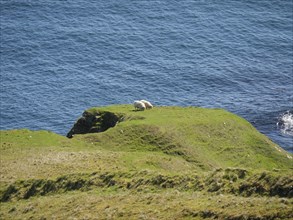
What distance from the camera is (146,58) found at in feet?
402

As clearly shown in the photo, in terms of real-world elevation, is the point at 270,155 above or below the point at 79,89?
above

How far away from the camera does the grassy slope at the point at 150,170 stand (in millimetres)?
46312

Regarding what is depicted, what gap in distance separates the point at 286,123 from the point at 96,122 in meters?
35.0

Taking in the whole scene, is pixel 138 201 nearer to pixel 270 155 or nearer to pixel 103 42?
pixel 270 155

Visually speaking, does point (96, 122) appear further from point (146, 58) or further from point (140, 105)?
point (146, 58)

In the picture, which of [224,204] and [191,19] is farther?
[191,19]

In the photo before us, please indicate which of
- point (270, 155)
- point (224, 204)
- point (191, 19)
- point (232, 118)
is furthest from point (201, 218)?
point (191, 19)

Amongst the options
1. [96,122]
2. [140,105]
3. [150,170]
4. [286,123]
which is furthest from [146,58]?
[150,170]

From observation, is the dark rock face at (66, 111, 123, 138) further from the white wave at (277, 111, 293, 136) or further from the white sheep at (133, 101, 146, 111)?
the white wave at (277, 111, 293, 136)

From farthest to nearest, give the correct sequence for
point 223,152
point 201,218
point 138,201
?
point 223,152
point 138,201
point 201,218

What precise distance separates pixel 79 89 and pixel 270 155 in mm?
49649

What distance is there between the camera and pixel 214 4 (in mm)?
142000

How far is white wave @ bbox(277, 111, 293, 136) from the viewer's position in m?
97.8

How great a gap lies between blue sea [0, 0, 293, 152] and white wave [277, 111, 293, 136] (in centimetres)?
14
